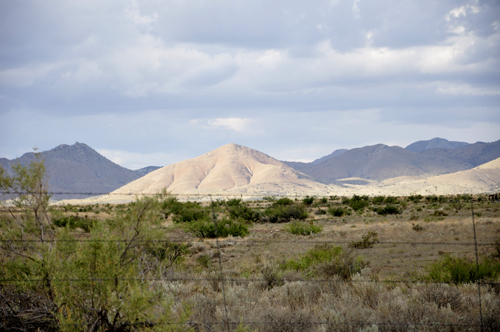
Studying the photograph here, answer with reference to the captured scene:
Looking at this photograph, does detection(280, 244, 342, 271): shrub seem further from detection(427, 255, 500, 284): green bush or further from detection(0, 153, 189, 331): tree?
detection(0, 153, 189, 331): tree

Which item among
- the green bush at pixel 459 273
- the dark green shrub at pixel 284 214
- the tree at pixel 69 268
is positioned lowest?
the dark green shrub at pixel 284 214

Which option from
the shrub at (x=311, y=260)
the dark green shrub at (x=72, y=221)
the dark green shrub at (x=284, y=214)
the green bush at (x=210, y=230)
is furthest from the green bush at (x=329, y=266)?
the dark green shrub at (x=284, y=214)

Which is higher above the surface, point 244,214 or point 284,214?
point 244,214

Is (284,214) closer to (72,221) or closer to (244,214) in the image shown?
(244,214)

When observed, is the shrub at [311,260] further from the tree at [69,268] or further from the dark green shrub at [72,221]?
the dark green shrub at [72,221]

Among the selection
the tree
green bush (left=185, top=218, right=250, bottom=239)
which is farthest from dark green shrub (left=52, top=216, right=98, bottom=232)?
green bush (left=185, top=218, right=250, bottom=239)

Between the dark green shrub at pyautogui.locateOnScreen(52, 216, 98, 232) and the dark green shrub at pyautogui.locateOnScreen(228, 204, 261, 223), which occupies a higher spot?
the dark green shrub at pyautogui.locateOnScreen(52, 216, 98, 232)

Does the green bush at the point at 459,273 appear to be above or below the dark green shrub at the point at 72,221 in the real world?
below

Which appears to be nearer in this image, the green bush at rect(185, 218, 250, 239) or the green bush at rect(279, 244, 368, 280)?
the green bush at rect(279, 244, 368, 280)

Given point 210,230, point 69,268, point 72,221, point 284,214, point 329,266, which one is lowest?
point 284,214

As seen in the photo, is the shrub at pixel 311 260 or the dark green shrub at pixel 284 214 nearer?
the shrub at pixel 311 260

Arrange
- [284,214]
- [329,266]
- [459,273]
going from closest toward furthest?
[459,273]
[329,266]
[284,214]

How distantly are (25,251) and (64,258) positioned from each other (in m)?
1.02

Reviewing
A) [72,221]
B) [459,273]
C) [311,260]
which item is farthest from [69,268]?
[459,273]
